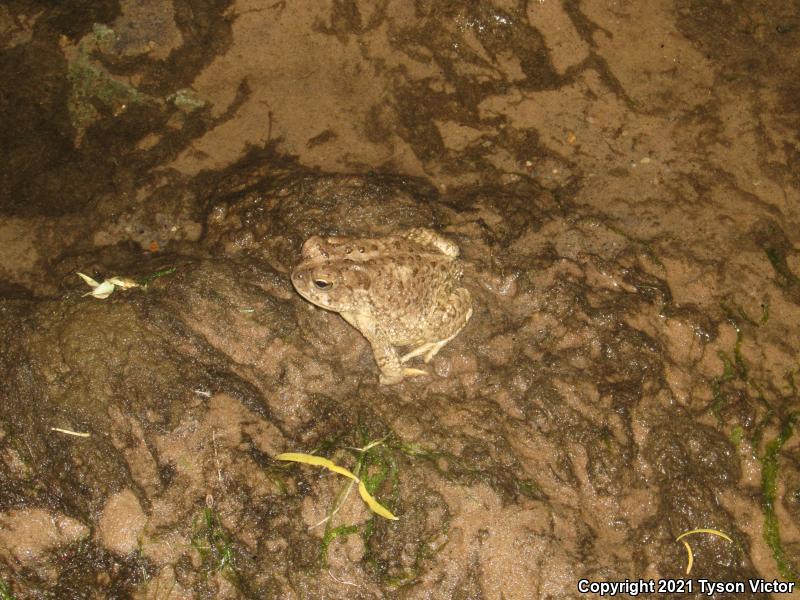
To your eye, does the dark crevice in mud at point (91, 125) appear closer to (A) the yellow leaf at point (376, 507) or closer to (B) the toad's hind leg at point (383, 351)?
(B) the toad's hind leg at point (383, 351)

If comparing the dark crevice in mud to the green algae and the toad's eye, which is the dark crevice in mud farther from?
the green algae

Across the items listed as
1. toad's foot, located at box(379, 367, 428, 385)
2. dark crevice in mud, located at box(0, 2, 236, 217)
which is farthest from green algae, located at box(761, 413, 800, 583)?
dark crevice in mud, located at box(0, 2, 236, 217)

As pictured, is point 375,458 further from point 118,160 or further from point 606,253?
point 118,160

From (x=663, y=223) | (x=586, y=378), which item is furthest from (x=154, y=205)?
(x=663, y=223)

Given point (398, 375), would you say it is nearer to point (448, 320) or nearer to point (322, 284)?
point (448, 320)

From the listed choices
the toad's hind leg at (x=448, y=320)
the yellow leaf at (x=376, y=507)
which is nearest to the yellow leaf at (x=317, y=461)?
the yellow leaf at (x=376, y=507)

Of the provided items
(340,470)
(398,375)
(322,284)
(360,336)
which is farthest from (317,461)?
(322,284)
